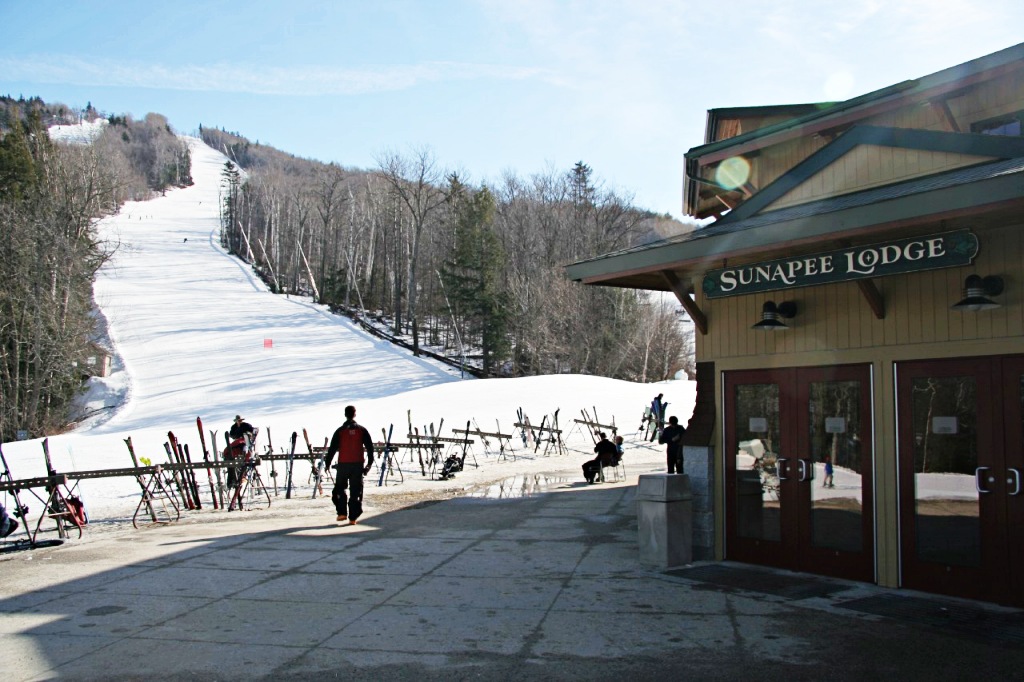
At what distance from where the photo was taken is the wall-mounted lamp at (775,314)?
29.7 ft

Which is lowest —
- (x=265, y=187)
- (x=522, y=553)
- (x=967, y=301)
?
(x=522, y=553)

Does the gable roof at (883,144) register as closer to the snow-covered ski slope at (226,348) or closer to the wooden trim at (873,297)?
the wooden trim at (873,297)

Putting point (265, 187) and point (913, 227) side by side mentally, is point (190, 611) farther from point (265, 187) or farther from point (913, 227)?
point (265, 187)

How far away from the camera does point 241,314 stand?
67.8 meters

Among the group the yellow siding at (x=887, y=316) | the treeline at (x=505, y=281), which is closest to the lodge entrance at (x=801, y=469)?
the yellow siding at (x=887, y=316)

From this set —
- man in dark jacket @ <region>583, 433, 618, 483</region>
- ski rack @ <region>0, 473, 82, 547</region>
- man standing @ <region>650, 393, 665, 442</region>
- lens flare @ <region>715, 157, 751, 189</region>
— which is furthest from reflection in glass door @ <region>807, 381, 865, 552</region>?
man standing @ <region>650, 393, 665, 442</region>

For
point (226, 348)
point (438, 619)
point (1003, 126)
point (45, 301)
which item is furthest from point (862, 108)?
point (226, 348)

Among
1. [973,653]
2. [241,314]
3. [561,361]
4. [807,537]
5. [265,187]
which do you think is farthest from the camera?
[265,187]

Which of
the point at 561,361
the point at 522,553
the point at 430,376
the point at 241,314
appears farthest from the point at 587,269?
the point at 241,314

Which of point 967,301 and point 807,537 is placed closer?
point 967,301

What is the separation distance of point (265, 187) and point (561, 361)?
240 ft

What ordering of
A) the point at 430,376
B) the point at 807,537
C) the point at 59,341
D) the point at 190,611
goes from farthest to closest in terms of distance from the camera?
the point at 430,376 < the point at 59,341 < the point at 807,537 < the point at 190,611

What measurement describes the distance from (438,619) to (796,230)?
5130 mm

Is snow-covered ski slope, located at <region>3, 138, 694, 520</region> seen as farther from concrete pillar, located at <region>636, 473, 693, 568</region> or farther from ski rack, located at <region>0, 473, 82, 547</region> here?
concrete pillar, located at <region>636, 473, 693, 568</region>
